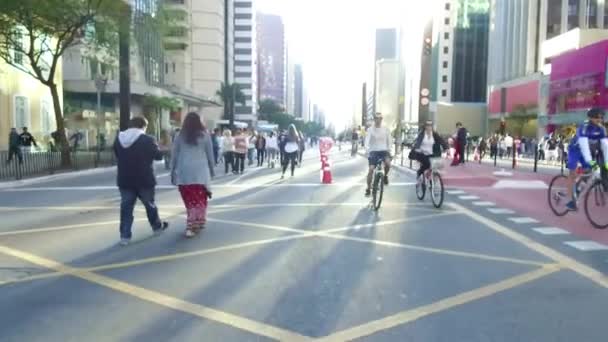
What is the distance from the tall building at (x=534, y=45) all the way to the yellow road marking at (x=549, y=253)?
151 feet

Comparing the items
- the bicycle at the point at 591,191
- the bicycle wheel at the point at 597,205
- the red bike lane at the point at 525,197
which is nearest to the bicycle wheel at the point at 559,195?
the bicycle at the point at 591,191

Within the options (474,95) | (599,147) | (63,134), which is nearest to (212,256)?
(599,147)

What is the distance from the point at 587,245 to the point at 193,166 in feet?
16.5

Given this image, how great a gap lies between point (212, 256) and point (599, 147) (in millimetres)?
5853

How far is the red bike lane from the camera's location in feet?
27.6

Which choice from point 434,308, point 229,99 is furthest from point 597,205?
point 229,99

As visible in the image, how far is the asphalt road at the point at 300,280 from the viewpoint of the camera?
13.4 ft

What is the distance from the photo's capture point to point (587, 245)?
7.04 meters

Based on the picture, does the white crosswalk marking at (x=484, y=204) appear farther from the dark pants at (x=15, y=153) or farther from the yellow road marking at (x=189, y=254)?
the dark pants at (x=15, y=153)

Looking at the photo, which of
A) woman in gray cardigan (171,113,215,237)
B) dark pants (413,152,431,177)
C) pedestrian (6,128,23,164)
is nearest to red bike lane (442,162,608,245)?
dark pants (413,152,431,177)

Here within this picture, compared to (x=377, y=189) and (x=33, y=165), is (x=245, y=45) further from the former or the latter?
(x=377, y=189)

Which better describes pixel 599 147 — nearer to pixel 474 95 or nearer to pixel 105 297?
pixel 105 297

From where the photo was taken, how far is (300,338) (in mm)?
3877

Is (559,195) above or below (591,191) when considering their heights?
below
